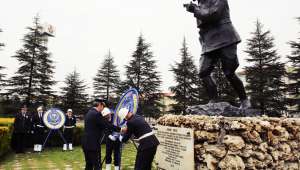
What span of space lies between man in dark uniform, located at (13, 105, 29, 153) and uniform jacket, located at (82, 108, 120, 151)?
7.15 meters

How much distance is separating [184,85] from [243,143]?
23833 mm

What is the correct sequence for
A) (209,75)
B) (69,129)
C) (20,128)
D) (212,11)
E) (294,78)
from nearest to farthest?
(212,11), (209,75), (20,128), (69,129), (294,78)

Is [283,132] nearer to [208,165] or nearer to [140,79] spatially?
[208,165]

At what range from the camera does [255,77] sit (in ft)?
76.0

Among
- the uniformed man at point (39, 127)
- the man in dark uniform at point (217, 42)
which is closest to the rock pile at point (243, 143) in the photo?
the man in dark uniform at point (217, 42)

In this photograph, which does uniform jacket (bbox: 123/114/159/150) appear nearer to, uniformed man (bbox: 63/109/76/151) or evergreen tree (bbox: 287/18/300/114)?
uniformed man (bbox: 63/109/76/151)

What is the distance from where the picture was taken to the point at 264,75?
74.7 ft

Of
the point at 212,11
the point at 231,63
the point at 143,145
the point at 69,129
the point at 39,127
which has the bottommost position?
the point at 69,129

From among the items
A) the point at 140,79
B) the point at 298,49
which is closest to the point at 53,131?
the point at 140,79

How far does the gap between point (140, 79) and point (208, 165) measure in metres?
24.0

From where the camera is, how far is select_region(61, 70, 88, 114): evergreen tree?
1198 inches

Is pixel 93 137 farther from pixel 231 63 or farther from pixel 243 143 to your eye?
pixel 231 63

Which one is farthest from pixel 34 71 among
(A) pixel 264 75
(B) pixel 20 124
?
(A) pixel 264 75

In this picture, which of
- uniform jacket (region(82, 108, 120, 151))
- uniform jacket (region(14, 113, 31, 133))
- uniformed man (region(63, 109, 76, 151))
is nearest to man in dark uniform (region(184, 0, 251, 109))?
uniform jacket (region(82, 108, 120, 151))
